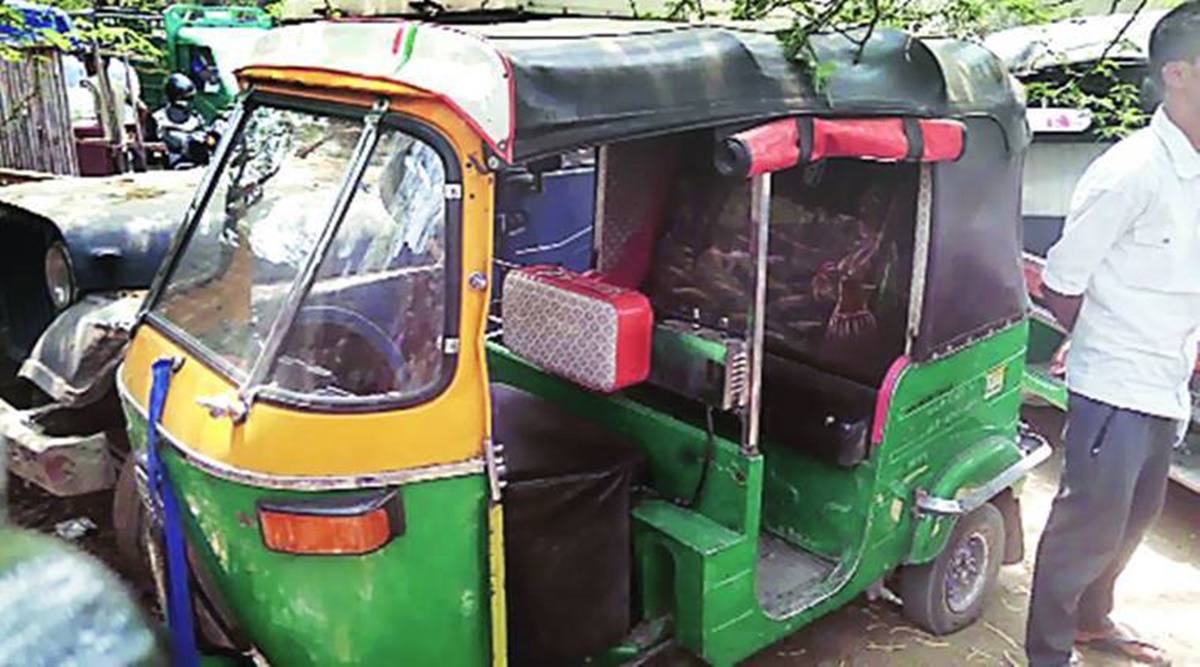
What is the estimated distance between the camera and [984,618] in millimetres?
4211

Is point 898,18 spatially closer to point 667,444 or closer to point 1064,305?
point 1064,305

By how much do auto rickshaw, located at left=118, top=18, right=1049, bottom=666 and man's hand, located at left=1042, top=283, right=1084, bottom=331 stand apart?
1.00 ft

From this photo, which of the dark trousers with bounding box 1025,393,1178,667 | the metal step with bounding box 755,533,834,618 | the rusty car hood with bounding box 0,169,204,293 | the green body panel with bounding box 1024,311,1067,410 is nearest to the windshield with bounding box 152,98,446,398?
the metal step with bounding box 755,533,834,618

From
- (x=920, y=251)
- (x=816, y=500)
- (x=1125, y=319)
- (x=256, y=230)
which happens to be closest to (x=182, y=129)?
(x=256, y=230)

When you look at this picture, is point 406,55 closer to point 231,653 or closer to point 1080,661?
point 231,653

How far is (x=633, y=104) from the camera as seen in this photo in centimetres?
262

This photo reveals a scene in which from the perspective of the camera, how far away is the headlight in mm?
4363

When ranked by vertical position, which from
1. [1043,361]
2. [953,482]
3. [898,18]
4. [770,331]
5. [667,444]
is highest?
[898,18]

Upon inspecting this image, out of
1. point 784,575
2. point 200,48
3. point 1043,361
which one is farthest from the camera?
point 200,48

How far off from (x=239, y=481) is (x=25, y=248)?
3.35 metres

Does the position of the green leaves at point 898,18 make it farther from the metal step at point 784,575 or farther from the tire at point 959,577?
the tire at point 959,577

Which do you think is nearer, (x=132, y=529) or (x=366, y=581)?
(x=366, y=581)

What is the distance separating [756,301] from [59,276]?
10.1ft

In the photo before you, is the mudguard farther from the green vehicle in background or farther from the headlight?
the green vehicle in background
